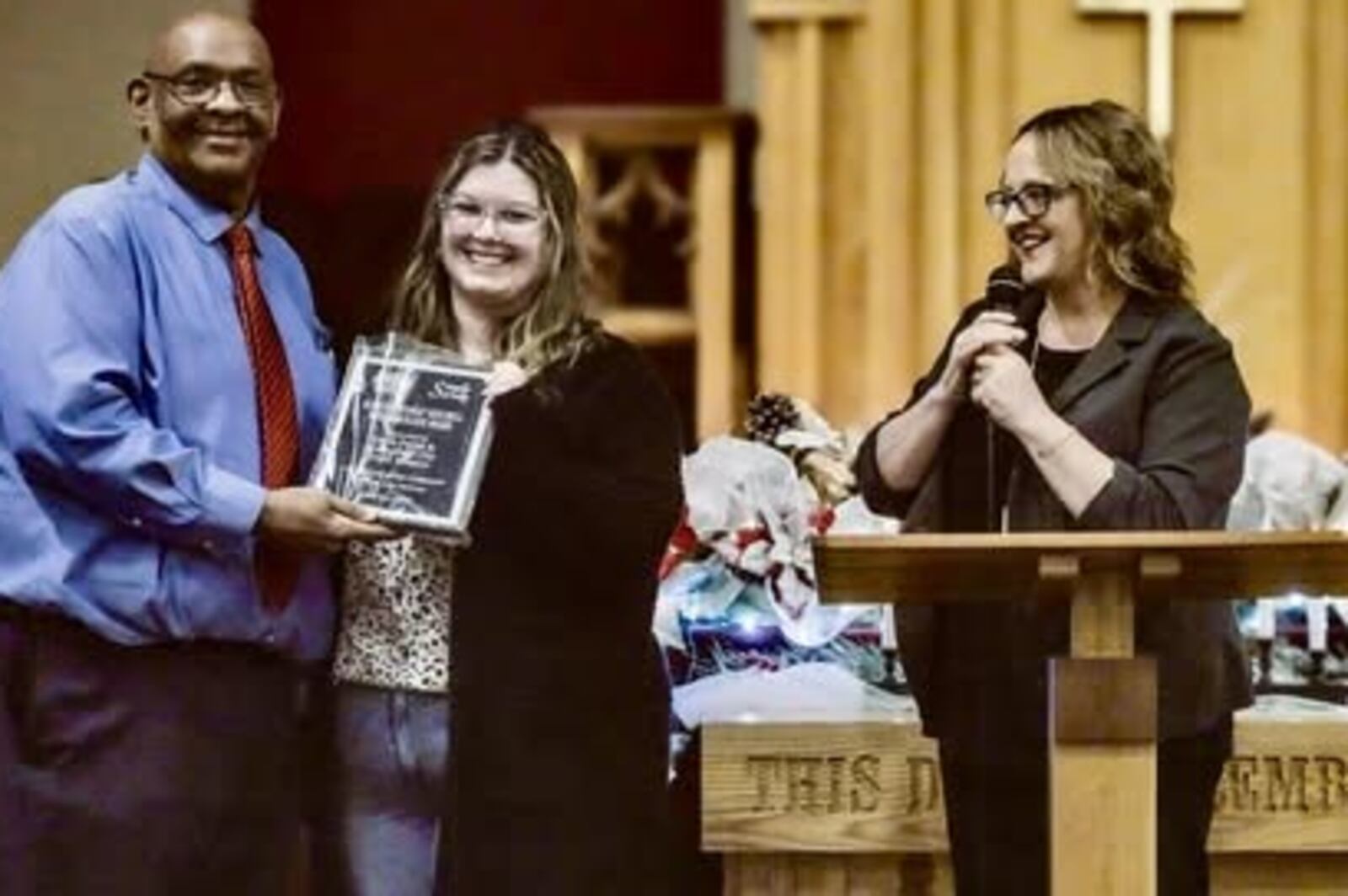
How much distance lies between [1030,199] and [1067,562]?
0.47m

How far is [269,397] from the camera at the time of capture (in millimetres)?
2850

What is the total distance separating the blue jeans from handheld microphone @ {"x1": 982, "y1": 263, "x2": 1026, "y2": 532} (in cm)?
56

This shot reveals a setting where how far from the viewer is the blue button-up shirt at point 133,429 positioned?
272cm

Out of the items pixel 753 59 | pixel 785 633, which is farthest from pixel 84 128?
pixel 785 633

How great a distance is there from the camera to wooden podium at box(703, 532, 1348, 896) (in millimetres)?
2447

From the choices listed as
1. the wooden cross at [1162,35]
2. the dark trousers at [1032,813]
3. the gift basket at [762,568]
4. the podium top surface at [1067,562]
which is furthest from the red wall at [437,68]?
the podium top surface at [1067,562]

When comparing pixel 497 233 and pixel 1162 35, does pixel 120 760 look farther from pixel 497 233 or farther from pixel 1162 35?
pixel 1162 35

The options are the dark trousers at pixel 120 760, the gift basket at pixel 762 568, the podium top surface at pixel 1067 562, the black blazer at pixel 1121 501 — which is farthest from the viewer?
the gift basket at pixel 762 568

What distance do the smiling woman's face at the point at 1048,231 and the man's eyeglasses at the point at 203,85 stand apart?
743mm

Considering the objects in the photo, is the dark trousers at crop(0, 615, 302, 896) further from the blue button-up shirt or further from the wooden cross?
the wooden cross

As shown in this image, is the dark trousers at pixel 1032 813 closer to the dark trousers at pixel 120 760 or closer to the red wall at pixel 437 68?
the dark trousers at pixel 120 760

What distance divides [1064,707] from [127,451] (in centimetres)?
90

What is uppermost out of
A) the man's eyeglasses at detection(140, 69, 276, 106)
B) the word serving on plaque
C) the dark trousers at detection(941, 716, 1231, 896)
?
the man's eyeglasses at detection(140, 69, 276, 106)

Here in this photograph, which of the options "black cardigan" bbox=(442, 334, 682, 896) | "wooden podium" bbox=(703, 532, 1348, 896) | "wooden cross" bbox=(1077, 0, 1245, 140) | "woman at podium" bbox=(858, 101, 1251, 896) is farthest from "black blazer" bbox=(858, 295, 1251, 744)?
"wooden cross" bbox=(1077, 0, 1245, 140)
